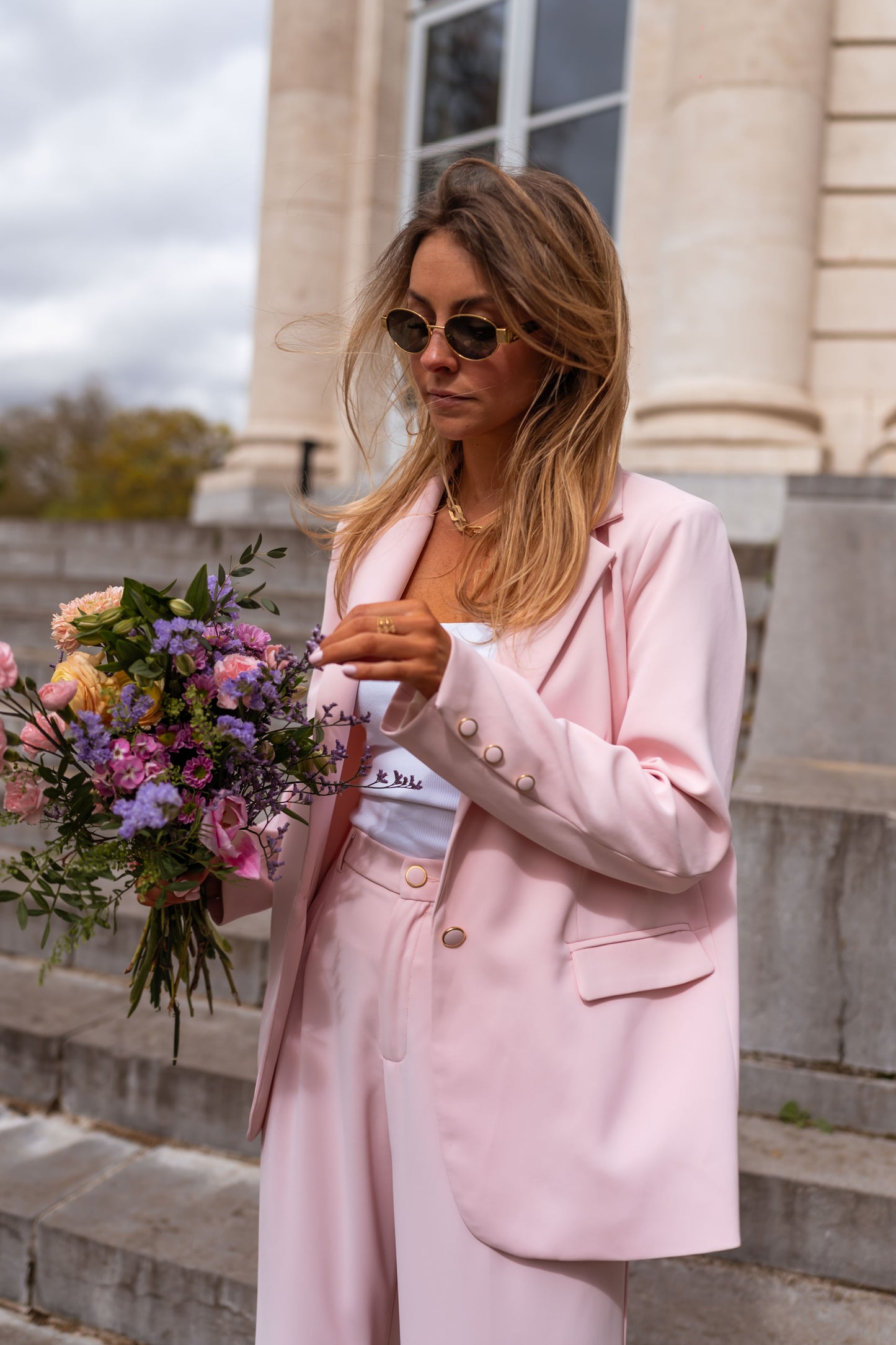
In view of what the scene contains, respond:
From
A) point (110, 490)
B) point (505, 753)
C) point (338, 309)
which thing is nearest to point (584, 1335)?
point (505, 753)

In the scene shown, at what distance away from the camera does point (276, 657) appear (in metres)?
1.54

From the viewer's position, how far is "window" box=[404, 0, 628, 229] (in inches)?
326

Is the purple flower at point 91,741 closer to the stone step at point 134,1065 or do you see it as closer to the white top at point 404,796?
the white top at point 404,796

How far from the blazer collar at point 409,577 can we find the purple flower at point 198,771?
271 millimetres

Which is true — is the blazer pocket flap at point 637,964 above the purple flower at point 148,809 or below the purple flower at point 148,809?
below

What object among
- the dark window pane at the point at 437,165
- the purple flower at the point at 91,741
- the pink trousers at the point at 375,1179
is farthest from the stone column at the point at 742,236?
the purple flower at the point at 91,741

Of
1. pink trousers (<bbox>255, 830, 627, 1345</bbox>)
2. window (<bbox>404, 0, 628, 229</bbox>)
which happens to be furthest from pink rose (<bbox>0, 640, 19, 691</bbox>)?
window (<bbox>404, 0, 628, 229</bbox>)

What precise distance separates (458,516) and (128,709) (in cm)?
66

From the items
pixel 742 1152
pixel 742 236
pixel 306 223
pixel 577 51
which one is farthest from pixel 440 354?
pixel 577 51

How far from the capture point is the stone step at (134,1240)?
102 inches

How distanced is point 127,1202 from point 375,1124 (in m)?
1.55

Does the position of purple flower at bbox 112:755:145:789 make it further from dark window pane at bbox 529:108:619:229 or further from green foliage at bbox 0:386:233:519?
green foliage at bbox 0:386:233:519

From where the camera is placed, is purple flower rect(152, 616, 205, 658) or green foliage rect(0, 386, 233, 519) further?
green foliage rect(0, 386, 233, 519)

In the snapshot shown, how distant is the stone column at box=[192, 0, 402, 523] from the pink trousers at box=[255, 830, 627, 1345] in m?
7.08
